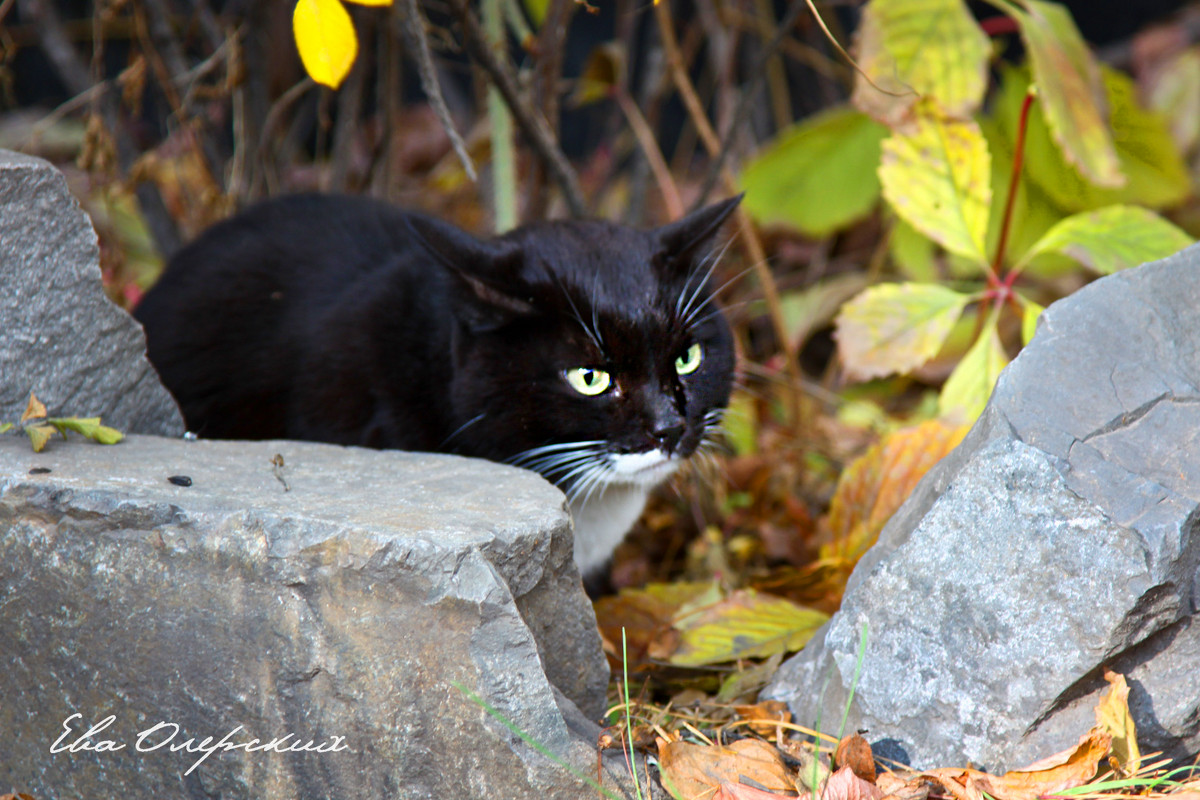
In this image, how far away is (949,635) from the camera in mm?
1305

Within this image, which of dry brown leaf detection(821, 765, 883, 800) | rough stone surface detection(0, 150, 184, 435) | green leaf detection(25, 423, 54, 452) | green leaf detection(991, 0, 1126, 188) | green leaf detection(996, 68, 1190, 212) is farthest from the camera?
green leaf detection(996, 68, 1190, 212)

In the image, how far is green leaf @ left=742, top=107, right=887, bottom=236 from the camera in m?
3.01

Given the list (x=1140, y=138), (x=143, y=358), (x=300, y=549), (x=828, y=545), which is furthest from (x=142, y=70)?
(x=1140, y=138)

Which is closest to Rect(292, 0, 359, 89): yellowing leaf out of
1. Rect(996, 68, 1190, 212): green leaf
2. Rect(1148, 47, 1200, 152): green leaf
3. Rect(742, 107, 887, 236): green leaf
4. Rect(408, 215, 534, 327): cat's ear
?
Rect(408, 215, 534, 327): cat's ear

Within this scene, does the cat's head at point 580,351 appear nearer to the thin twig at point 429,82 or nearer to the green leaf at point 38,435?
the thin twig at point 429,82

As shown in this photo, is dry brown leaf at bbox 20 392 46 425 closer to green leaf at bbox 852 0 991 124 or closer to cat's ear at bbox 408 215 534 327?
cat's ear at bbox 408 215 534 327

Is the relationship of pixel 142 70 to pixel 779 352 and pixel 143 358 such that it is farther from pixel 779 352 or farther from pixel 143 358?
pixel 779 352

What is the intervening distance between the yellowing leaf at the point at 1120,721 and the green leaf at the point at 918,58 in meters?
1.15

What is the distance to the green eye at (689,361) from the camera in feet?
6.05

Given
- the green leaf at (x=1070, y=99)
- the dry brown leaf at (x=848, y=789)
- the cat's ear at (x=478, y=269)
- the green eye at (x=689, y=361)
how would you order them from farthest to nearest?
1. the green leaf at (x=1070, y=99)
2. the green eye at (x=689, y=361)
3. the cat's ear at (x=478, y=269)
4. the dry brown leaf at (x=848, y=789)

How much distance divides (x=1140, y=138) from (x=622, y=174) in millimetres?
1788

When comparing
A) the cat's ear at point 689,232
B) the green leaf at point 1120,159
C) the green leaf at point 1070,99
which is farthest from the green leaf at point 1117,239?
the green leaf at point 1120,159

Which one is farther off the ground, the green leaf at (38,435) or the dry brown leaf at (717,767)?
the green leaf at (38,435)

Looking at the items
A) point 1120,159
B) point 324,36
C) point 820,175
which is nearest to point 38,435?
point 324,36
